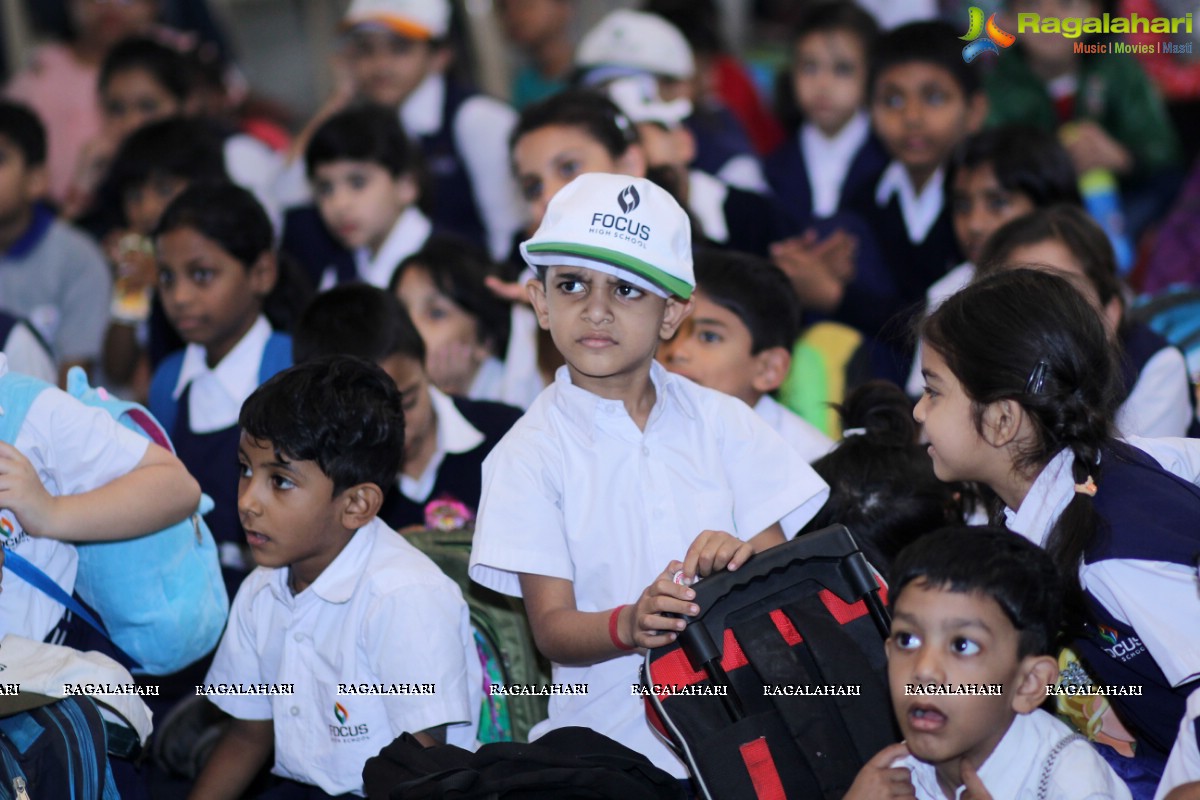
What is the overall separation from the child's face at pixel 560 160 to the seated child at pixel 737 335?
0.45 meters

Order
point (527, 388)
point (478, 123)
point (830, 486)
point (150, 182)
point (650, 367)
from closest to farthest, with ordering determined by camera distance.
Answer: point (650, 367)
point (830, 486)
point (527, 388)
point (150, 182)
point (478, 123)

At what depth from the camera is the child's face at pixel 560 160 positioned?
141 inches

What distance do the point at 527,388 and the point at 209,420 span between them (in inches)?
34.3

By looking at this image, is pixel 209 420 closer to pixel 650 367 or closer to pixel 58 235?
pixel 650 367

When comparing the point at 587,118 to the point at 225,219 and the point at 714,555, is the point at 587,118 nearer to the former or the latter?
the point at 225,219

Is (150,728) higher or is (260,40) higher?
(260,40)

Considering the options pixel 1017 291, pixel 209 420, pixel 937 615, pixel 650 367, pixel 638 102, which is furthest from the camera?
pixel 638 102

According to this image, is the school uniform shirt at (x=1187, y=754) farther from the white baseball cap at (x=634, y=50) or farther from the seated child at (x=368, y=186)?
the white baseball cap at (x=634, y=50)

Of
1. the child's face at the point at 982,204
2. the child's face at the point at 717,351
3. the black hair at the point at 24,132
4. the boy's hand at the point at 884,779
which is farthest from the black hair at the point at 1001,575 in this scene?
the black hair at the point at 24,132

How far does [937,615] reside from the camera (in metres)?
2.01

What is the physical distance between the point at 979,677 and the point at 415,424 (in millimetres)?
1469

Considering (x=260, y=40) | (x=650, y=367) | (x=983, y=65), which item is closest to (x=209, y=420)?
(x=650, y=367)

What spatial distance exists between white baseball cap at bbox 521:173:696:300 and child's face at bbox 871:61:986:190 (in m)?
2.29

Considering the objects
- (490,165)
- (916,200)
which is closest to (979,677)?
(916,200)
